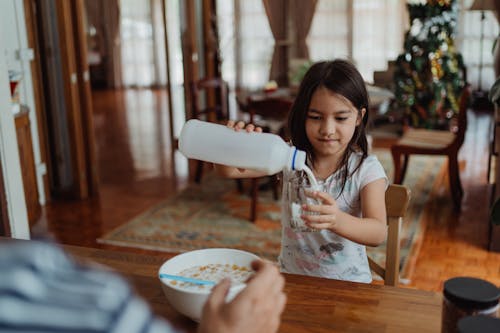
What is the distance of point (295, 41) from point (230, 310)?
7.86 m

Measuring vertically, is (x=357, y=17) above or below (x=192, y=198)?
above

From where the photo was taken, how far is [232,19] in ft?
32.0

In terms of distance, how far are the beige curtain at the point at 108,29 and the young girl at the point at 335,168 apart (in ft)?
33.2

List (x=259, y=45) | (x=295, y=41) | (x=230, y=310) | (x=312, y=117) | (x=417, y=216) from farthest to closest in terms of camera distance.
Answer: (x=259, y=45), (x=295, y=41), (x=417, y=216), (x=312, y=117), (x=230, y=310)

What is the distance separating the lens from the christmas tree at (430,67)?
17.8ft

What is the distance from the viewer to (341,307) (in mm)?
1129

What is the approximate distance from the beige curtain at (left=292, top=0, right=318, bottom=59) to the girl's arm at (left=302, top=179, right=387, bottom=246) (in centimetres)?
628

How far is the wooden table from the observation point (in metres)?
1.06

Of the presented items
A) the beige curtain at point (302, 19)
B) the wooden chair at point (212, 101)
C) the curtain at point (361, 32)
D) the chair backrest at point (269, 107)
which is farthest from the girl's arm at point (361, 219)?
the curtain at point (361, 32)

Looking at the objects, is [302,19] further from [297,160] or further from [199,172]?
[297,160]

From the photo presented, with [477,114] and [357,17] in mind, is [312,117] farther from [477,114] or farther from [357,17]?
[357,17]

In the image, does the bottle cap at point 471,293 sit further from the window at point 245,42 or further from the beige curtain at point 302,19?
the window at point 245,42

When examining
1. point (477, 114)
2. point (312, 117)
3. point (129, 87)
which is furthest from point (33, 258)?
point (129, 87)

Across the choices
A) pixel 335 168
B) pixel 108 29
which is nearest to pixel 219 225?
pixel 335 168
